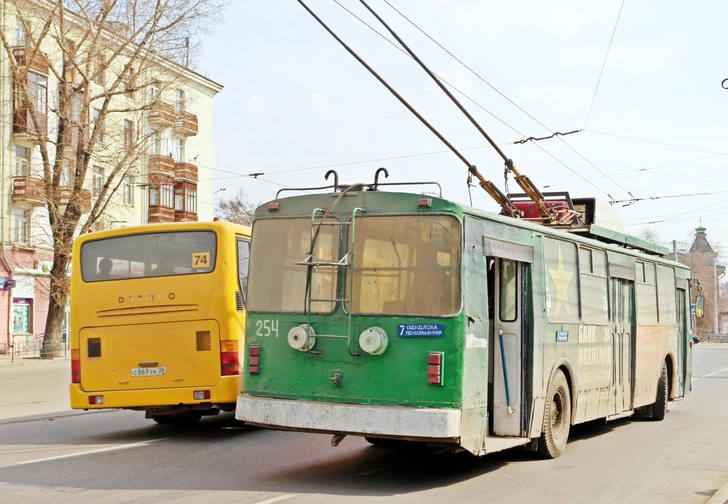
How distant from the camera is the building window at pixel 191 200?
56.3 meters

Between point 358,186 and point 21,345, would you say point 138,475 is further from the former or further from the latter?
point 21,345

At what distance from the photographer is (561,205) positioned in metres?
15.0

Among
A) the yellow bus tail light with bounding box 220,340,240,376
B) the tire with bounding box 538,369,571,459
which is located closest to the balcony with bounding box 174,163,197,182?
the yellow bus tail light with bounding box 220,340,240,376

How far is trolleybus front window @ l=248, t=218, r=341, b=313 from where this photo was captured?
934 cm

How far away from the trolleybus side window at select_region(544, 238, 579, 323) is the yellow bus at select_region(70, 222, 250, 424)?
13.1ft

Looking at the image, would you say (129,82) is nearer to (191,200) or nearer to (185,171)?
(185,171)

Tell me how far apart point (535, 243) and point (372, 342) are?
2.70 meters

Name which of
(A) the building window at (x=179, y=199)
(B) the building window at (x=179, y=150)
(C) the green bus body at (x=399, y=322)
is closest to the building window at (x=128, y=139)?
(A) the building window at (x=179, y=199)

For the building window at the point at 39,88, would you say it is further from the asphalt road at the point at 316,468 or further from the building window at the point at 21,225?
the asphalt road at the point at 316,468

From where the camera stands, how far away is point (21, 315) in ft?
150

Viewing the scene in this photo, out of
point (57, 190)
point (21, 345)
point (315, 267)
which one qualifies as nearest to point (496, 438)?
point (315, 267)

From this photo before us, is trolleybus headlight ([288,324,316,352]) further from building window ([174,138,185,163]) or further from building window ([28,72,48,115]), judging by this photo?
building window ([174,138,185,163])

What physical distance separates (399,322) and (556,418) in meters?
3.13

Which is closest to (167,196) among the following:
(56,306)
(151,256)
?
(56,306)
